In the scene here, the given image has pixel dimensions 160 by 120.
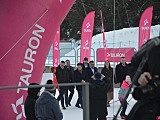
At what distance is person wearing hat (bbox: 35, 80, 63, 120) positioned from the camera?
5.80 m

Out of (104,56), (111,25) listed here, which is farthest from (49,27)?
(111,25)

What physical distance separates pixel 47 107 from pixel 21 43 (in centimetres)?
147

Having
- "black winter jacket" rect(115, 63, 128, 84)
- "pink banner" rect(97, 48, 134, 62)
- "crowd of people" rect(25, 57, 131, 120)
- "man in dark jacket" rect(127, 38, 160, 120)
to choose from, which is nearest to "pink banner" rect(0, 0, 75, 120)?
"crowd of people" rect(25, 57, 131, 120)

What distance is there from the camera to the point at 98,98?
26.4 ft

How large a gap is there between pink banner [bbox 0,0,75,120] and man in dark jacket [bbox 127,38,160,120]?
3.68 m

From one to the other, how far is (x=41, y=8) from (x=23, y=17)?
13.1 inches

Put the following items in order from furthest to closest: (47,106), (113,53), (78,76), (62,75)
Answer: (113,53) → (62,75) → (78,76) → (47,106)

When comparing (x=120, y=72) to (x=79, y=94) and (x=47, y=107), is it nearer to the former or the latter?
(x=79, y=94)

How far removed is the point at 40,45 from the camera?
23.2 ft

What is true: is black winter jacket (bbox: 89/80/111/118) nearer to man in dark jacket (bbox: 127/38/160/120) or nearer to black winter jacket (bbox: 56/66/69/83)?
black winter jacket (bbox: 56/66/69/83)

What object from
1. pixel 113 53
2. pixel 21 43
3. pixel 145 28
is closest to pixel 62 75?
pixel 21 43

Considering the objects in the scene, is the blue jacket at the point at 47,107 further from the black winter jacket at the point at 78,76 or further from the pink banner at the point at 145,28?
the pink banner at the point at 145,28

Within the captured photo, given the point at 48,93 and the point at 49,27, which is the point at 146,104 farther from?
the point at 49,27

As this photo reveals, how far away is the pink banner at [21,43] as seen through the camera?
678cm
